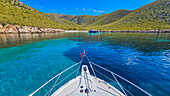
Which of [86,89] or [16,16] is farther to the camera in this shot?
[16,16]

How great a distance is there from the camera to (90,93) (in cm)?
477

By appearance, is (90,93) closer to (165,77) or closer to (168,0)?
Answer: (165,77)

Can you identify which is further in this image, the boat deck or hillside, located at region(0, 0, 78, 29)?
hillside, located at region(0, 0, 78, 29)

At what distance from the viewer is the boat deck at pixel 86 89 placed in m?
4.78

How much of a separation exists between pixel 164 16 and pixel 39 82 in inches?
7618

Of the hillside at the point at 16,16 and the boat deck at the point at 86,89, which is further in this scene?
the hillside at the point at 16,16

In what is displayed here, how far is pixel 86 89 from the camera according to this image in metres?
4.80

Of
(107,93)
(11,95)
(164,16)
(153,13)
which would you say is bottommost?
(11,95)

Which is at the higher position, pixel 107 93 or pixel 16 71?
pixel 107 93

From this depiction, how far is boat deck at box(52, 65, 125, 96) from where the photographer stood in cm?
478

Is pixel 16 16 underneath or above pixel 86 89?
above

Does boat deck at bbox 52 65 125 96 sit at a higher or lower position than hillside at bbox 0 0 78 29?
lower

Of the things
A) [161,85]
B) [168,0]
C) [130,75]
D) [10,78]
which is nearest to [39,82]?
[10,78]

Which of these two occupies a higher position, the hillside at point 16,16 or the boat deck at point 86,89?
the hillside at point 16,16
